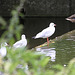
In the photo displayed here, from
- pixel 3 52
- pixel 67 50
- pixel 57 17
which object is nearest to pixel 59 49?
pixel 67 50

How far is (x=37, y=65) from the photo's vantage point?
223 cm

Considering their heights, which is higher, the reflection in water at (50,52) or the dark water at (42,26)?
the reflection in water at (50,52)

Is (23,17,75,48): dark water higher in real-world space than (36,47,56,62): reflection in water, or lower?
lower

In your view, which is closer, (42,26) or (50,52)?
(50,52)

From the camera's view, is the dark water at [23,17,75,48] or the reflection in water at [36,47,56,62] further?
the dark water at [23,17,75,48]

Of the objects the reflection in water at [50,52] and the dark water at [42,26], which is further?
the dark water at [42,26]

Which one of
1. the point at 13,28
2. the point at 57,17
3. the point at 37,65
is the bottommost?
the point at 57,17

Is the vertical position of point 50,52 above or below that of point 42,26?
above

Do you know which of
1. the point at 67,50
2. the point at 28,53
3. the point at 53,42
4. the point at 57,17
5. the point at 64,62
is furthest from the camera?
the point at 57,17

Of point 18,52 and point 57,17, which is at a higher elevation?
point 18,52

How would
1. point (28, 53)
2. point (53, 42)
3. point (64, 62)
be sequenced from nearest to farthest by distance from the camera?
point (28, 53)
point (64, 62)
point (53, 42)

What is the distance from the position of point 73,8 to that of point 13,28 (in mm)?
16455

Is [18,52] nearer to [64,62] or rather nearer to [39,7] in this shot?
[64,62]

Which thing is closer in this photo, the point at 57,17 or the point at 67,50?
the point at 67,50
